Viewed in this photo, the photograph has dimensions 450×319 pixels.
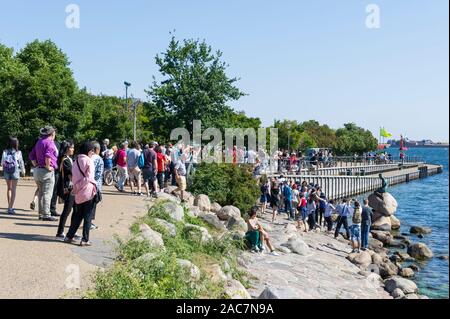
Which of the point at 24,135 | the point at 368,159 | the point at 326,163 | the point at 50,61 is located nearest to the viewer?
the point at 24,135

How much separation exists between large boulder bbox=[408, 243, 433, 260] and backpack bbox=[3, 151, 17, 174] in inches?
764

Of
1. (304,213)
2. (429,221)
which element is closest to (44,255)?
(304,213)

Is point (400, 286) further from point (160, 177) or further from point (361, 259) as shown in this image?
point (160, 177)

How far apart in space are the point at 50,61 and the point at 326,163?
2939cm

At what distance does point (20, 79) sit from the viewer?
82.5ft

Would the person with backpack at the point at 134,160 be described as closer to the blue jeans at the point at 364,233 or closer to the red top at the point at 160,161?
the red top at the point at 160,161

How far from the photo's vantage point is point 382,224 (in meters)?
31.7

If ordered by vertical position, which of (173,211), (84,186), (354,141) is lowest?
(173,211)

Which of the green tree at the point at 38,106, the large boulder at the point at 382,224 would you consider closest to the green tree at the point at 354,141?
the large boulder at the point at 382,224

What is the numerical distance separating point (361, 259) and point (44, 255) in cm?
1427

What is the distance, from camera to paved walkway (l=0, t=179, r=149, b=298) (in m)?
7.27

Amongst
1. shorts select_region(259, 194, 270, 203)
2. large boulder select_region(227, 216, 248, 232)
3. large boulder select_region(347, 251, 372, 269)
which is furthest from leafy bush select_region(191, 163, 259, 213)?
large boulder select_region(347, 251, 372, 269)
